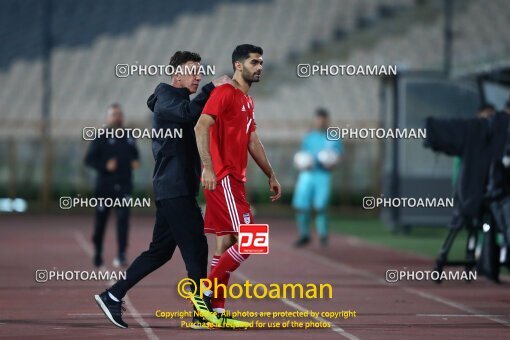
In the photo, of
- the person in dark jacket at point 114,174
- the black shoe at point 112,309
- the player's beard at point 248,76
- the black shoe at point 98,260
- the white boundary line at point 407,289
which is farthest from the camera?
the person in dark jacket at point 114,174

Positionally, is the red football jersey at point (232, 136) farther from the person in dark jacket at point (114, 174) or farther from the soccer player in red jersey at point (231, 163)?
the person in dark jacket at point (114, 174)

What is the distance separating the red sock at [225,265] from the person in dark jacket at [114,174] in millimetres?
7749

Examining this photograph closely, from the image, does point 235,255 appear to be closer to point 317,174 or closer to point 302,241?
point 302,241

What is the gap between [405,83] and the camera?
84.7ft

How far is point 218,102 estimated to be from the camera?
1070 centimetres

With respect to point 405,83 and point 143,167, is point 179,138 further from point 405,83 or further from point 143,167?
point 143,167

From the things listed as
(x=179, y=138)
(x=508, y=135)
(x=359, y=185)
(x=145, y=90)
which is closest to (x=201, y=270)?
(x=179, y=138)

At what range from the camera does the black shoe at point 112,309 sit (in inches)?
436

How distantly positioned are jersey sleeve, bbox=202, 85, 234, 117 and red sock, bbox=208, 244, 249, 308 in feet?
3.41

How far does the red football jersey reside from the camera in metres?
10.9

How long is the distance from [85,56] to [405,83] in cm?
1917

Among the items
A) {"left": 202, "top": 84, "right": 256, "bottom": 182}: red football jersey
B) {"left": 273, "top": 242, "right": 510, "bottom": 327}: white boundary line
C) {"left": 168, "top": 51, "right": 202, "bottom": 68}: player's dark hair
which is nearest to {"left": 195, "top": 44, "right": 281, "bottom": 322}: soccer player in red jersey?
{"left": 202, "top": 84, "right": 256, "bottom": 182}: red football jersey

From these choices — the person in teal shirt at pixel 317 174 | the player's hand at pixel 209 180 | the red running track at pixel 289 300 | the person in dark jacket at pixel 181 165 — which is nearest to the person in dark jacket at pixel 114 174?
the red running track at pixel 289 300

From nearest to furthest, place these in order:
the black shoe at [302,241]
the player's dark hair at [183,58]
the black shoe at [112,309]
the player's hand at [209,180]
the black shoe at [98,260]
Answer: the player's hand at [209,180], the player's dark hair at [183,58], the black shoe at [112,309], the black shoe at [98,260], the black shoe at [302,241]
